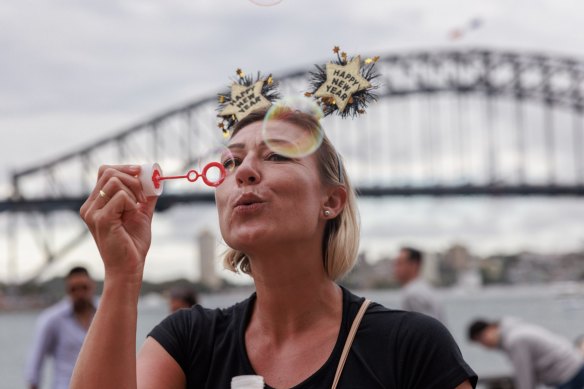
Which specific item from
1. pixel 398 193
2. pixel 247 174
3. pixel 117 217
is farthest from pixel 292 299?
pixel 398 193

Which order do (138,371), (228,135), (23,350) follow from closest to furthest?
(138,371), (228,135), (23,350)

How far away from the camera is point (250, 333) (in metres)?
1.77

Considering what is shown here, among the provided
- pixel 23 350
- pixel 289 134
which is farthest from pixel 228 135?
pixel 23 350

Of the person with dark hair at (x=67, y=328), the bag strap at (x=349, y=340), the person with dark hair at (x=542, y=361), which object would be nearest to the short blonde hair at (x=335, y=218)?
the bag strap at (x=349, y=340)

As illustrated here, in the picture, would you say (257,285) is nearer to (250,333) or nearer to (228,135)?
(250,333)

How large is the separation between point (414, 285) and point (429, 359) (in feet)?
A: 13.6

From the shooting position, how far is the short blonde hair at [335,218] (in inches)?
71.2

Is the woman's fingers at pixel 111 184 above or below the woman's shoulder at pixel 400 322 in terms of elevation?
above

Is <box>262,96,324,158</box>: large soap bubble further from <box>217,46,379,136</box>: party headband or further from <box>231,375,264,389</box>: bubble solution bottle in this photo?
<box>231,375,264,389</box>: bubble solution bottle

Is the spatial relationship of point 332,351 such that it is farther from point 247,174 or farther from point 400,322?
point 247,174

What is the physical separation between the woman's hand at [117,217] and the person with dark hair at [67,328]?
11.6 ft

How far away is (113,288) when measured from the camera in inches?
62.8

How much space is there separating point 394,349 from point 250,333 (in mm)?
283

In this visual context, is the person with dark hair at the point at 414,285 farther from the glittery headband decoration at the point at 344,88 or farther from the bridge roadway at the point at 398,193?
the bridge roadway at the point at 398,193
